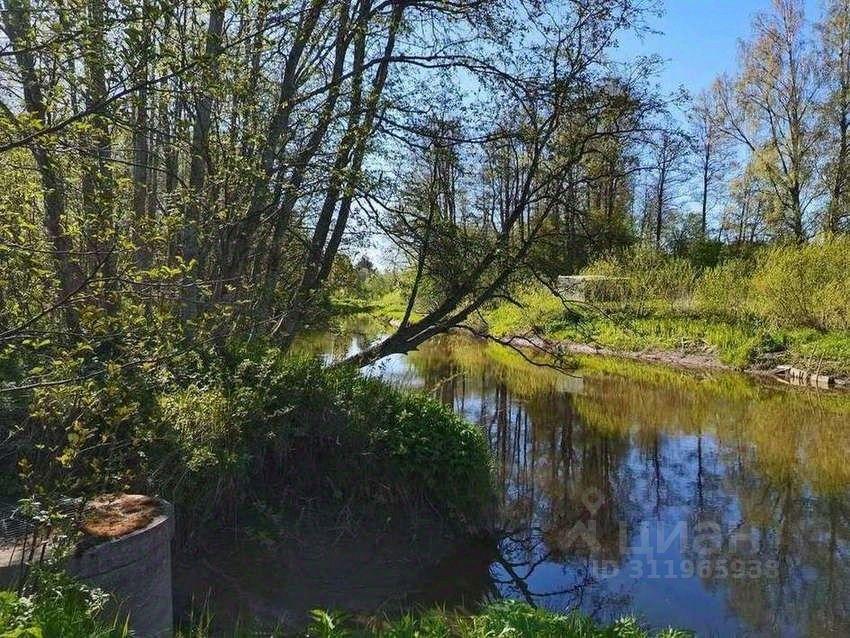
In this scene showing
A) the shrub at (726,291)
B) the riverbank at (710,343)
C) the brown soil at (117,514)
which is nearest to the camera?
the brown soil at (117,514)

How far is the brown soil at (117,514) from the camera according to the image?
3.78 metres

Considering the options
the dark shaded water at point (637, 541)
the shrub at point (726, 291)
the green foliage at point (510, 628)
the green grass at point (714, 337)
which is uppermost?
the shrub at point (726, 291)

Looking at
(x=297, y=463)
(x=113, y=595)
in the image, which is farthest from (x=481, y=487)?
(x=113, y=595)

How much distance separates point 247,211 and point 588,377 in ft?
44.9

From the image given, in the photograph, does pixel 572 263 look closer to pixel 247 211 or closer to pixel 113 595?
pixel 247 211

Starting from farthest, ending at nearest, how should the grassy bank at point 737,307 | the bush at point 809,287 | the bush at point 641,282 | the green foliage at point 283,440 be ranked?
the bush at point 641,282 < the bush at point 809,287 < the grassy bank at point 737,307 < the green foliage at point 283,440

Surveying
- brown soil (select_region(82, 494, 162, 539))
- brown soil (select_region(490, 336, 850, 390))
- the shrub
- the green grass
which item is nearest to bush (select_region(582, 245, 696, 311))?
the green grass

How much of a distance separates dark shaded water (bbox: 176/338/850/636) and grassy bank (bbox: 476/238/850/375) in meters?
3.96

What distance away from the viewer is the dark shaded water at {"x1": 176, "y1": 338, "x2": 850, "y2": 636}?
19.0 feet

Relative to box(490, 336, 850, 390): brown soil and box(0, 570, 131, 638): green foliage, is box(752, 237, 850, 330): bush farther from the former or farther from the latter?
box(0, 570, 131, 638): green foliage

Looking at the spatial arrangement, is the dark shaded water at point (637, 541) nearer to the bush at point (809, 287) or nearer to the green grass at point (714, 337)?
the green grass at point (714, 337)

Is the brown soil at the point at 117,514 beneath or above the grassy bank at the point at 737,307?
beneath

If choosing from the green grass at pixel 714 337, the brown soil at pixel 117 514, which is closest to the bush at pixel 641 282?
the green grass at pixel 714 337

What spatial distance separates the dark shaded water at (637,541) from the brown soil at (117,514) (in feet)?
4.45
